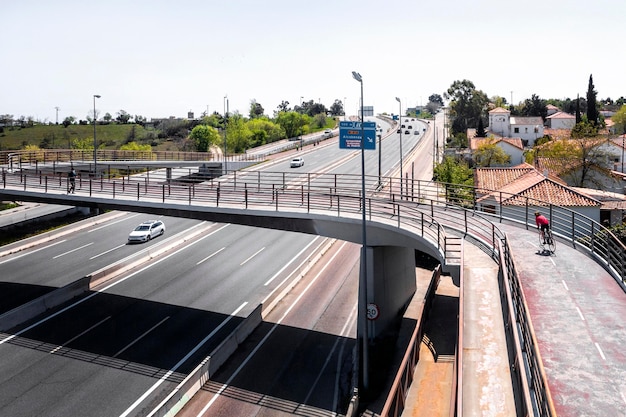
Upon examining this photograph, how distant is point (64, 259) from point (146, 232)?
6354 mm

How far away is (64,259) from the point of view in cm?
3734

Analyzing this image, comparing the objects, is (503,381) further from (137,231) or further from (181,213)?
→ (137,231)

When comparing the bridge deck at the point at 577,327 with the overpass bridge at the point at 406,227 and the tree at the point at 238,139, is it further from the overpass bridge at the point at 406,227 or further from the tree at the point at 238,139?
the tree at the point at 238,139

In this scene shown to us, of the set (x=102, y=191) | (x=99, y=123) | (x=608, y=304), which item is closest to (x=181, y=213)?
(x=102, y=191)

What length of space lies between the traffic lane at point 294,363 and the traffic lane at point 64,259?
44.5 feet

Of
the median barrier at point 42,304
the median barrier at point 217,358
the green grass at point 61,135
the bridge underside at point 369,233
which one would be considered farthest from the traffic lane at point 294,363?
the green grass at point 61,135

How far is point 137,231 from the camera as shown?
41875 mm

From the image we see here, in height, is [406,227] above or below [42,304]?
above

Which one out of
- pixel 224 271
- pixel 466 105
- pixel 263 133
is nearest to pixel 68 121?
pixel 263 133

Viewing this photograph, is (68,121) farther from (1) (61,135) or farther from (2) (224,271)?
(2) (224,271)

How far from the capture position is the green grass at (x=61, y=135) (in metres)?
128

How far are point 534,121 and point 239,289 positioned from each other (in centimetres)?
9481

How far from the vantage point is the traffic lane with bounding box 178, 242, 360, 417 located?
20391mm

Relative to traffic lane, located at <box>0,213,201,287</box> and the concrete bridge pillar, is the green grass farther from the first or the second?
the concrete bridge pillar
